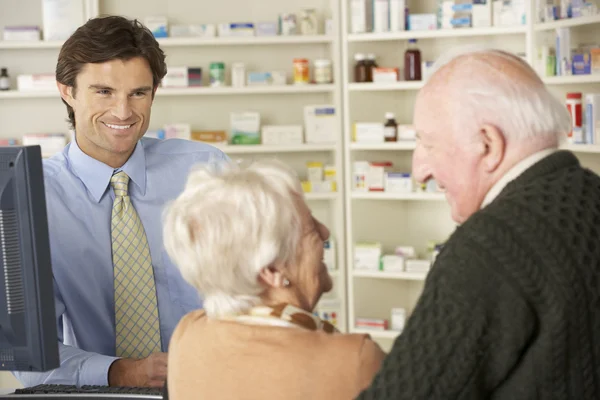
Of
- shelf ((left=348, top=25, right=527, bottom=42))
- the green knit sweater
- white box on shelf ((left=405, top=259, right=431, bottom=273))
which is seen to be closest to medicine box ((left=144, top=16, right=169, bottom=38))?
shelf ((left=348, top=25, right=527, bottom=42))

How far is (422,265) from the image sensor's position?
15.5 feet

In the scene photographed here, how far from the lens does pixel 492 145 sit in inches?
52.2

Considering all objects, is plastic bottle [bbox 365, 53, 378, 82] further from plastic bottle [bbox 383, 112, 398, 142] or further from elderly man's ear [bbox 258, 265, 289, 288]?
elderly man's ear [bbox 258, 265, 289, 288]

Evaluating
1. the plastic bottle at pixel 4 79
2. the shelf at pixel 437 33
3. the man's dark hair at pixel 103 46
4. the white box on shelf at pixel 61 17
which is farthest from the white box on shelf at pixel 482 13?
the man's dark hair at pixel 103 46

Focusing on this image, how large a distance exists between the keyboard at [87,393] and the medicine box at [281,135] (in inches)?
130

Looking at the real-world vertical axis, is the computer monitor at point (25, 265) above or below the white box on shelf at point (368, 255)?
above

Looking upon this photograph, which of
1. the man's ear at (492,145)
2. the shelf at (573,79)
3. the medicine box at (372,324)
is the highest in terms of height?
the shelf at (573,79)

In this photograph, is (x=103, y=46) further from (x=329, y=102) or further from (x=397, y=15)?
(x=329, y=102)

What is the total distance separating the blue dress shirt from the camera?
2035mm

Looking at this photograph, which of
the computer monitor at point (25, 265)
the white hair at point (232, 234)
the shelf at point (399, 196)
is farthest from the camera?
the shelf at point (399, 196)

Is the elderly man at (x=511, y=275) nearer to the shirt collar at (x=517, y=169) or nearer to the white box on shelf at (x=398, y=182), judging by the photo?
the shirt collar at (x=517, y=169)

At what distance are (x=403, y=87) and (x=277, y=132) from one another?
0.77 m

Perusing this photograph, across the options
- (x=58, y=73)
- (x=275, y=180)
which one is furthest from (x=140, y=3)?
(x=275, y=180)

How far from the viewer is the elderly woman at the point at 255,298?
1243mm
